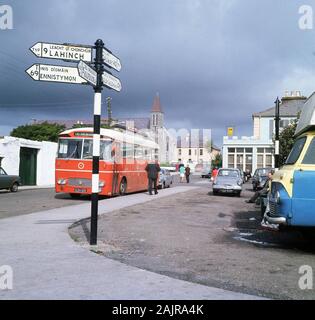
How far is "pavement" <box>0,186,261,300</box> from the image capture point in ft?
17.5

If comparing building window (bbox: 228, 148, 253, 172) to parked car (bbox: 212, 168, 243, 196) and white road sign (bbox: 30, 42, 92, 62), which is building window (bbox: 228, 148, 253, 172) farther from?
Answer: white road sign (bbox: 30, 42, 92, 62)

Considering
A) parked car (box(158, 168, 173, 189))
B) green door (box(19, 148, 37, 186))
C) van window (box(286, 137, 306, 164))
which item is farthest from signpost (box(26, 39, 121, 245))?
green door (box(19, 148, 37, 186))

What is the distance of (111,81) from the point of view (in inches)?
366

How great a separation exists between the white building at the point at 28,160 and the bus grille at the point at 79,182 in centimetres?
1416

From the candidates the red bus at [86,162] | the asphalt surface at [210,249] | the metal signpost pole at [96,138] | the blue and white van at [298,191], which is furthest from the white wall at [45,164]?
the blue and white van at [298,191]

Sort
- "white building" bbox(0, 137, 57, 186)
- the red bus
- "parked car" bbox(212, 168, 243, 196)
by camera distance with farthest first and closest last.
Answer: "white building" bbox(0, 137, 57, 186) → "parked car" bbox(212, 168, 243, 196) → the red bus

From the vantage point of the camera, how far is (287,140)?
32.1 metres

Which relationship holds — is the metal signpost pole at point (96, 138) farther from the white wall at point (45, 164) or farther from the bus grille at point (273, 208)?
the white wall at point (45, 164)

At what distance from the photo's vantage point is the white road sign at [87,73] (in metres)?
8.12

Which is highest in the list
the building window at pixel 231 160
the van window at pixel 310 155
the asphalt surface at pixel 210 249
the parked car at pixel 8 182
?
the building window at pixel 231 160

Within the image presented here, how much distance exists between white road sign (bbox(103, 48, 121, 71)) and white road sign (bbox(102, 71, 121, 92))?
0.68 feet

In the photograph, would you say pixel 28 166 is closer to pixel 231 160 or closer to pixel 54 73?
pixel 54 73

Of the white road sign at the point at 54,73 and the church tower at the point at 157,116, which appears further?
the church tower at the point at 157,116

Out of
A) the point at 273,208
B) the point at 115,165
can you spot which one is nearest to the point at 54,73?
the point at 273,208
